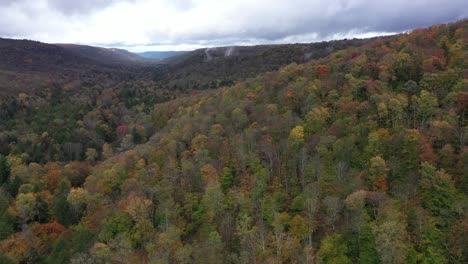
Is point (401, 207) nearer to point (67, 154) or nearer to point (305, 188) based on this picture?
point (305, 188)

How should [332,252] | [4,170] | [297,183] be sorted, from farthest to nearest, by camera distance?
[4,170]
[297,183]
[332,252]

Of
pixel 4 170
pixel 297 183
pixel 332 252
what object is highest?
pixel 297 183

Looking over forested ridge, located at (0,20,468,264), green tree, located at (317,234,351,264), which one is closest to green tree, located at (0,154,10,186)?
forested ridge, located at (0,20,468,264)

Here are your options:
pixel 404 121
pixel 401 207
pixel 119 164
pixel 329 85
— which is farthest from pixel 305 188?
pixel 119 164

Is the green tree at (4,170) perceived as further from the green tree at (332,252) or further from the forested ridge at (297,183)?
the green tree at (332,252)

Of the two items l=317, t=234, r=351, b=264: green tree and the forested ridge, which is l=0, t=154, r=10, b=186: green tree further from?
l=317, t=234, r=351, b=264: green tree

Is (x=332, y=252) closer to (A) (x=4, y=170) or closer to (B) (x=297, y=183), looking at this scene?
(B) (x=297, y=183)

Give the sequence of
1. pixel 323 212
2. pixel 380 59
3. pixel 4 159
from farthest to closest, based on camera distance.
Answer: pixel 4 159, pixel 380 59, pixel 323 212

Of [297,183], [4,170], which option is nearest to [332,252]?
[297,183]
